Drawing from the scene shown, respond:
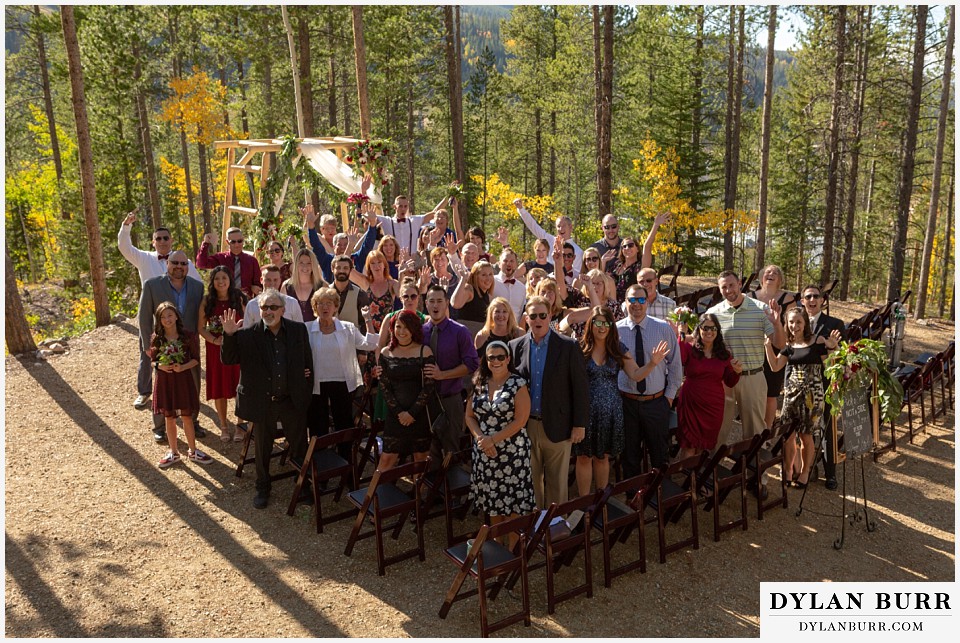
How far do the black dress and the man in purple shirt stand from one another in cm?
10

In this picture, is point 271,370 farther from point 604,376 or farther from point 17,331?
point 17,331

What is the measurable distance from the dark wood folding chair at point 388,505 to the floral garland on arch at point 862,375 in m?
3.51

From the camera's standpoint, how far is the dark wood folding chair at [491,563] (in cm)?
431

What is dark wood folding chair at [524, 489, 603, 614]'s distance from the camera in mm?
4488

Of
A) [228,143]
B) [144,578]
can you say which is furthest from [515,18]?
[144,578]

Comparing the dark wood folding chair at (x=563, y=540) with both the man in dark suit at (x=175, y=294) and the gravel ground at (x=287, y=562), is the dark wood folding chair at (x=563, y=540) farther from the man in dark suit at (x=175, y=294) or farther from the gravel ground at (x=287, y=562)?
the man in dark suit at (x=175, y=294)

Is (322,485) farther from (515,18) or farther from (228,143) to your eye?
(515,18)

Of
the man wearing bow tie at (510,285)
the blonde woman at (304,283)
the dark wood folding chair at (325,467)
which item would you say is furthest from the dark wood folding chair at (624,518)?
the blonde woman at (304,283)

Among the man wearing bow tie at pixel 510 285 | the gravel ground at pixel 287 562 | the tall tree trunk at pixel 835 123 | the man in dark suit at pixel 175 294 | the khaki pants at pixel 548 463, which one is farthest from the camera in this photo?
the tall tree trunk at pixel 835 123

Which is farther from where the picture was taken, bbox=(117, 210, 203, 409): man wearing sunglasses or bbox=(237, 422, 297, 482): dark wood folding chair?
bbox=(117, 210, 203, 409): man wearing sunglasses

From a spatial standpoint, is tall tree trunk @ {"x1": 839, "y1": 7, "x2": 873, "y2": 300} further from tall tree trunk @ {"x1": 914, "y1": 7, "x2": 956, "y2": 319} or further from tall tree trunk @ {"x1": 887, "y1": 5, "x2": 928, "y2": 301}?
tall tree trunk @ {"x1": 887, "y1": 5, "x2": 928, "y2": 301}

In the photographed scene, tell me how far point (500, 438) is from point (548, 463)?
2.14 feet

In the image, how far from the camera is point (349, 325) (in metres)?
6.26

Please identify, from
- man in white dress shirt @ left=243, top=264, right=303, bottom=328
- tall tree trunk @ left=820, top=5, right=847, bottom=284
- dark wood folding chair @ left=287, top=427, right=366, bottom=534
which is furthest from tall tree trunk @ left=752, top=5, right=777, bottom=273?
dark wood folding chair @ left=287, top=427, right=366, bottom=534
